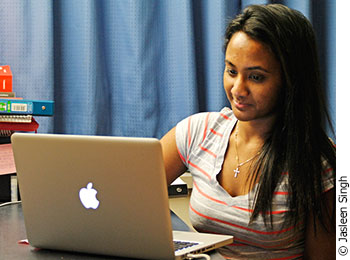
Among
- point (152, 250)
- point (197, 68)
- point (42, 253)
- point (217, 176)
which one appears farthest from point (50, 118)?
point (152, 250)

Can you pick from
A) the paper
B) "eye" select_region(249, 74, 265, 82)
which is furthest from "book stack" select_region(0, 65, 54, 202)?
"eye" select_region(249, 74, 265, 82)

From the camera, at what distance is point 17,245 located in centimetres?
109

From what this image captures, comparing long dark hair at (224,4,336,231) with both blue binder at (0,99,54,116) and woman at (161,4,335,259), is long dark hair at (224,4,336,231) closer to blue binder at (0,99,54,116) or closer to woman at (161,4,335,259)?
woman at (161,4,335,259)

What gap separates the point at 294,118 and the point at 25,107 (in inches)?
29.7

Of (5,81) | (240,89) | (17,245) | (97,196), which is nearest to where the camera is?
(97,196)

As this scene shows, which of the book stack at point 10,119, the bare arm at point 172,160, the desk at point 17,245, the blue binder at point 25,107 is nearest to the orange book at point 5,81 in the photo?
the book stack at point 10,119

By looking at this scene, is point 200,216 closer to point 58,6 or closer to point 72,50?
point 72,50

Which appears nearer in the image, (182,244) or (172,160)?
(182,244)

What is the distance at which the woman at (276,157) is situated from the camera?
4.25 ft

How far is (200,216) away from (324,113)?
0.42 meters

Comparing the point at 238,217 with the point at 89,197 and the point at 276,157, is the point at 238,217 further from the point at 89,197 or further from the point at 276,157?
the point at 89,197

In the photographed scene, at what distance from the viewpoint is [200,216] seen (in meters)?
1.37

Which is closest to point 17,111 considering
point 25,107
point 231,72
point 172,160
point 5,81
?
point 25,107

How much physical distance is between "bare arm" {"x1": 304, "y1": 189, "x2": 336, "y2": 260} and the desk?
0.33 metres
